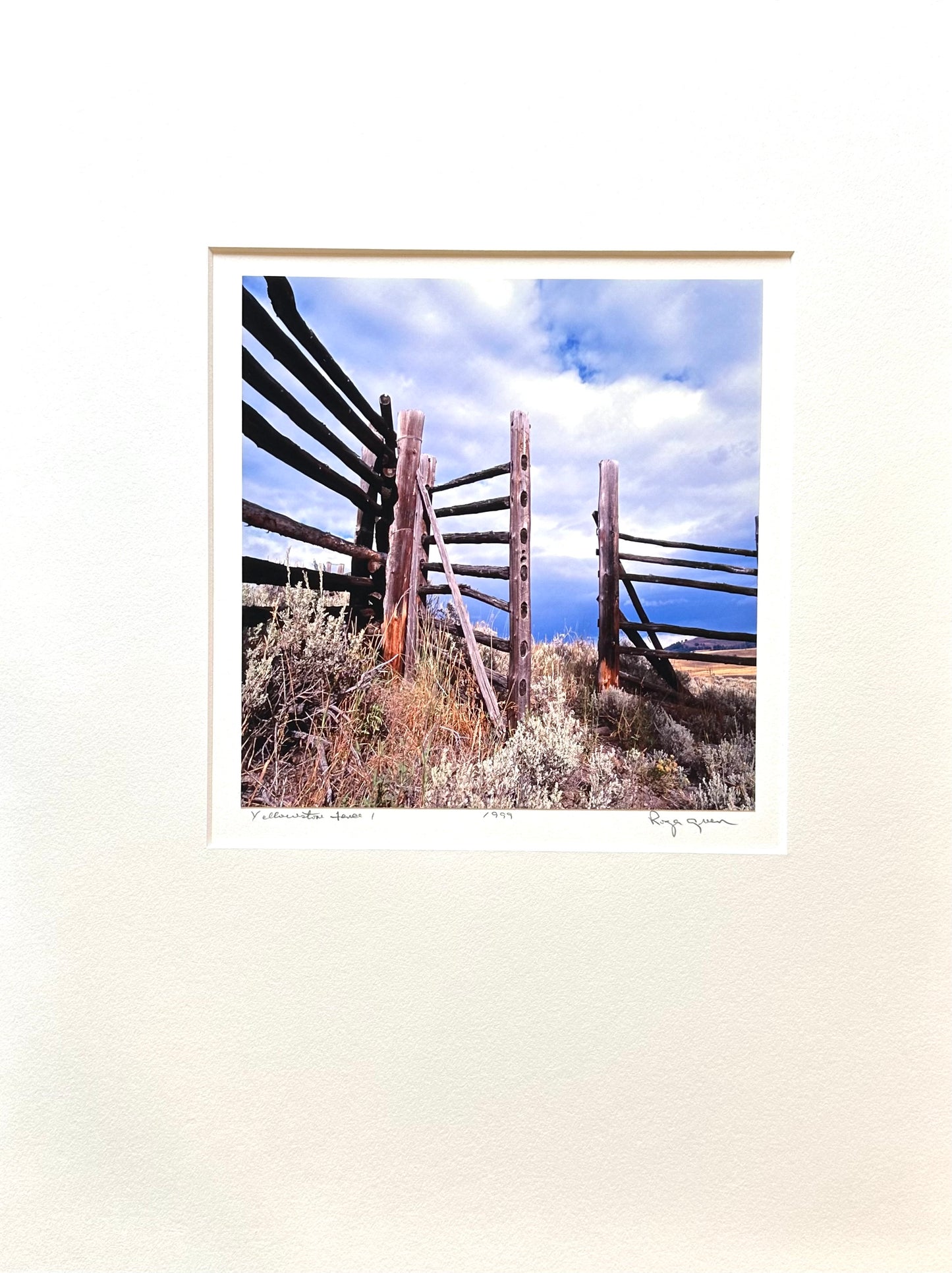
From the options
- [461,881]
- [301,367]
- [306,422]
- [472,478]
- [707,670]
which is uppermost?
[301,367]

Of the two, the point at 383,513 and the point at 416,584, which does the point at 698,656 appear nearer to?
the point at 416,584

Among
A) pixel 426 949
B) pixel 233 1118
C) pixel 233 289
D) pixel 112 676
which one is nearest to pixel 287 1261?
pixel 233 1118

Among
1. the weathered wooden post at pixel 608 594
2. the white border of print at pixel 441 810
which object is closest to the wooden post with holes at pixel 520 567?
the weathered wooden post at pixel 608 594

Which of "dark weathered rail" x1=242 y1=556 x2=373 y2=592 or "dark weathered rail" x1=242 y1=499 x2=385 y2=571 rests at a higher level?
"dark weathered rail" x1=242 y1=499 x2=385 y2=571

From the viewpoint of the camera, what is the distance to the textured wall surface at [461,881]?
142 cm

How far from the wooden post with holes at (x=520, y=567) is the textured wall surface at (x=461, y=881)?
41 centimetres

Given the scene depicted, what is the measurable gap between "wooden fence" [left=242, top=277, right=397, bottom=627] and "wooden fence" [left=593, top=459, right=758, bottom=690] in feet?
1.76

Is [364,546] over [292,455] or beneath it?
beneath

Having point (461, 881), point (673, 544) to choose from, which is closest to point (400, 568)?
point (673, 544)

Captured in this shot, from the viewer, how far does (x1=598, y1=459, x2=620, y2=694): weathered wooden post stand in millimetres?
1455

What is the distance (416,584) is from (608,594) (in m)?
0.48

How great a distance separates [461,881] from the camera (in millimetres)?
1455

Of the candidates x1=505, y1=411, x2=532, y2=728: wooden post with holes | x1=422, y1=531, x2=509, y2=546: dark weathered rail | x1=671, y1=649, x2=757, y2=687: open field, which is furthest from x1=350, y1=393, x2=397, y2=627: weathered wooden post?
x1=671, y1=649, x2=757, y2=687: open field
